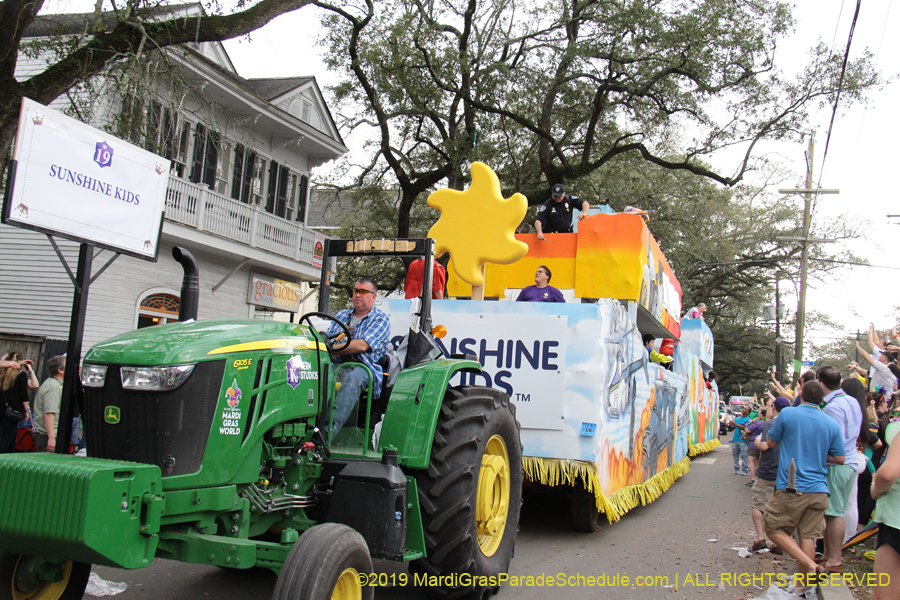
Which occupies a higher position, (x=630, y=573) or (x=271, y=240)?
(x=271, y=240)

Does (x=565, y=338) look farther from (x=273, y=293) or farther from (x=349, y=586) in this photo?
(x=273, y=293)

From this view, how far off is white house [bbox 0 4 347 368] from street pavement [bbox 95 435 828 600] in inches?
260

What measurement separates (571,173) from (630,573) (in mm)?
13226

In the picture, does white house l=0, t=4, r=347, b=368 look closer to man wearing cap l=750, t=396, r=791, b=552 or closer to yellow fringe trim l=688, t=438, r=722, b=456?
man wearing cap l=750, t=396, r=791, b=552

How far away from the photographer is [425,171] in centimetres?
A: 1908

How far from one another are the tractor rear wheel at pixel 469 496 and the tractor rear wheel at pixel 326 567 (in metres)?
0.79

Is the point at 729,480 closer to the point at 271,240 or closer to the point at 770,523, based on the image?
the point at 770,523

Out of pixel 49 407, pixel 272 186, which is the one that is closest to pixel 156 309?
pixel 272 186

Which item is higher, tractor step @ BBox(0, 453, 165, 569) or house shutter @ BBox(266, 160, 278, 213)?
house shutter @ BBox(266, 160, 278, 213)

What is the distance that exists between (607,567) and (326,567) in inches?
130

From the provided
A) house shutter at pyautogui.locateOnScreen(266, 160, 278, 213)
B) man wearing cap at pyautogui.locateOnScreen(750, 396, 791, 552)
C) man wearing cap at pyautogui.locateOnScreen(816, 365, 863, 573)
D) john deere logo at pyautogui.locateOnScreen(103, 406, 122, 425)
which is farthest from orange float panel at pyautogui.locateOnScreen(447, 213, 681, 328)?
house shutter at pyautogui.locateOnScreen(266, 160, 278, 213)

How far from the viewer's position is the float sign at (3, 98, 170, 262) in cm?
399

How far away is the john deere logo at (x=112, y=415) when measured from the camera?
3.22m

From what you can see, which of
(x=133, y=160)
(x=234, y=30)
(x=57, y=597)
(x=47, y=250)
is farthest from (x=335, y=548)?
(x=47, y=250)
